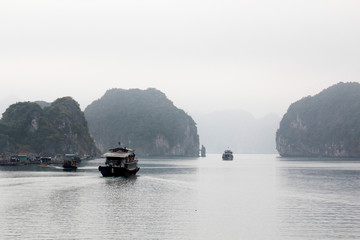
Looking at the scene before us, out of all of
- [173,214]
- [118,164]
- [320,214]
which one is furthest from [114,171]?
[320,214]

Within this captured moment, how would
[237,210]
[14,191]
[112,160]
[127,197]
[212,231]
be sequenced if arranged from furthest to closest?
[112,160] < [14,191] < [127,197] < [237,210] < [212,231]

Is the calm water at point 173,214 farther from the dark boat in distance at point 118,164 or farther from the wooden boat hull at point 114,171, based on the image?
the dark boat in distance at point 118,164

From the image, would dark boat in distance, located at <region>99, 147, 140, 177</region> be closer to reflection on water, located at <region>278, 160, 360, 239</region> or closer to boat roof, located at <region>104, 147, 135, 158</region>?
boat roof, located at <region>104, 147, 135, 158</region>

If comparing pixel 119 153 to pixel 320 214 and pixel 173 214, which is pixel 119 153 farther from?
pixel 320 214

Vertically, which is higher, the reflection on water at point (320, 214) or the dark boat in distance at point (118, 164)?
the dark boat in distance at point (118, 164)

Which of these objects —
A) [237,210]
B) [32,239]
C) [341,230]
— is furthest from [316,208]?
[32,239]

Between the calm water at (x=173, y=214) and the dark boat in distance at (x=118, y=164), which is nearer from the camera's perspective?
the calm water at (x=173, y=214)

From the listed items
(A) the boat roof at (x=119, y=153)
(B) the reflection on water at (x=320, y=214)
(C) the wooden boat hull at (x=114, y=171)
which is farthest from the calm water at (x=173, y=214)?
(A) the boat roof at (x=119, y=153)

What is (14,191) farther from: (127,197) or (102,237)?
(102,237)

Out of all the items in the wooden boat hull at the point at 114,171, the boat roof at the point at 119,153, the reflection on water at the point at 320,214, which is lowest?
the reflection on water at the point at 320,214

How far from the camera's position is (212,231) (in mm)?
48000

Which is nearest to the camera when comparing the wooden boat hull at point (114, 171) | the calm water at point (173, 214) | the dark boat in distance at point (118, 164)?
the calm water at point (173, 214)

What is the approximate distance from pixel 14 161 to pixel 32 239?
168150 mm

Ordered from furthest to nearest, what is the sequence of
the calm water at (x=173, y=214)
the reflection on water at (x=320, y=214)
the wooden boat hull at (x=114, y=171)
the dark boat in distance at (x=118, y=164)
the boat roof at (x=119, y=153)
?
the boat roof at (x=119, y=153) < the dark boat in distance at (x=118, y=164) < the wooden boat hull at (x=114, y=171) < the reflection on water at (x=320, y=214) < the calm water at (x=173, y=214)
